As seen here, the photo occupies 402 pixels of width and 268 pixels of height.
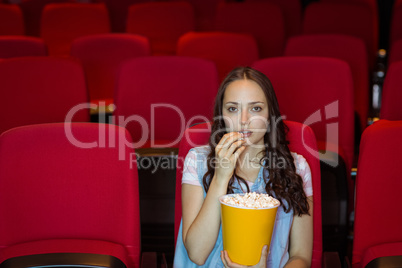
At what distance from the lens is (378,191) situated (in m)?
1.78

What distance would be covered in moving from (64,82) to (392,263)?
73.5 inches

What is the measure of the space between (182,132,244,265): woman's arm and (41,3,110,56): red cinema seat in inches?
130

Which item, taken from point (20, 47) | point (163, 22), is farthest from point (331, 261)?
point (163, 22)

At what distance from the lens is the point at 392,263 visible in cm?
160

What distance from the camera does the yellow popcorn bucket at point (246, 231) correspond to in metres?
1.41

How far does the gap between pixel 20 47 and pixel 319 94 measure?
2025mm

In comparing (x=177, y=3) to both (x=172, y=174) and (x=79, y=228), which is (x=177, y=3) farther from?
(x=79, y=228)

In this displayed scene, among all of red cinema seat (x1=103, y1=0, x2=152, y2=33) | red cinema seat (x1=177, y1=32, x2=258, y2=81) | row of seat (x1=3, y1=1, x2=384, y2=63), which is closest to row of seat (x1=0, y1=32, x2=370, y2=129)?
red cinema seat (x1=177, y1=32, x2=258, y2=81)

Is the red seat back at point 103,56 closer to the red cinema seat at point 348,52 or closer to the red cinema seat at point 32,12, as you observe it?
the red cinema seat at point 348,52

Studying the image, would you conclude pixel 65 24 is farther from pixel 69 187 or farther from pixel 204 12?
pixel 69 187

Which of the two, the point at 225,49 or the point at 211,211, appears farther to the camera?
the point at 225,49

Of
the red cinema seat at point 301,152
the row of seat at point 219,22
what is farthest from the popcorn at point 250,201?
the row of seat at point 219,22

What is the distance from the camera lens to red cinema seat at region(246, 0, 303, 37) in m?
5.11

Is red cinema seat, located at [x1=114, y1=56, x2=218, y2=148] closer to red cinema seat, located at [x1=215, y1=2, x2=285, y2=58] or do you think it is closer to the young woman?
the young woman
